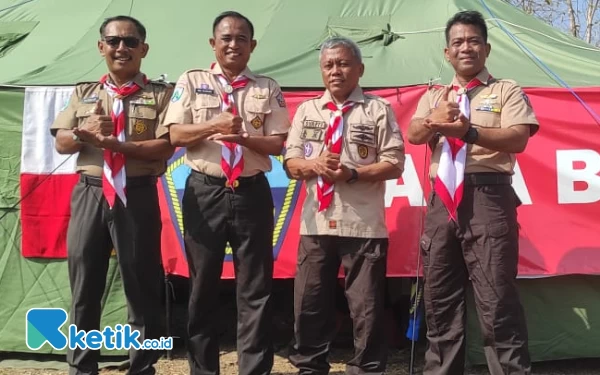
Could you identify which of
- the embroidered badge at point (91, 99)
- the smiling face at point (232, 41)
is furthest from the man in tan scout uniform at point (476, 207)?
the embroidered badge at point (91, 99)

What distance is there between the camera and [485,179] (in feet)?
11.4

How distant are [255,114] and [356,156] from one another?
55 centimetres

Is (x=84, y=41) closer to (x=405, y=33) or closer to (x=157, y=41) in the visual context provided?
(x=157, y=41)

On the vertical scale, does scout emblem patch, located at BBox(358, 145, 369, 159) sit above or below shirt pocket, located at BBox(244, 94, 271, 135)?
below

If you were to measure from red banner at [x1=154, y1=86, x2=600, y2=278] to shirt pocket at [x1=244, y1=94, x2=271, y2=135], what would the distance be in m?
0.94

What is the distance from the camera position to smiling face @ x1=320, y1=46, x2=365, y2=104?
11.9ft

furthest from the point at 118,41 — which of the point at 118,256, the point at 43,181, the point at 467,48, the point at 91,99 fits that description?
the point at 467,48

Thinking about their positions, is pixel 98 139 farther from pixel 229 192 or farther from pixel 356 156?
pixel 356 156

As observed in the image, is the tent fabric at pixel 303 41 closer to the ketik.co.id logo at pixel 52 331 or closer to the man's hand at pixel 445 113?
the man's hand at pixel 445 113

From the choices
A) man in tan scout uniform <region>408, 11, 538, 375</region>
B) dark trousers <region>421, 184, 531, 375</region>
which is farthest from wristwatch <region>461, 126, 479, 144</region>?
dark trousers <region>421, 184, 531, 375</region>

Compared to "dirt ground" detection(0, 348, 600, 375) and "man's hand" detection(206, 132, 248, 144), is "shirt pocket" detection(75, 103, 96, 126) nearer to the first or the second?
"man's hand" detection(206, 132, 248, 144)

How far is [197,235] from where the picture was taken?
3596 mm

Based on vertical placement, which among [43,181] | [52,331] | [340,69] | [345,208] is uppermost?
[340,69]

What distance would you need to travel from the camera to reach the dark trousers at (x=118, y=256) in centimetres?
359
